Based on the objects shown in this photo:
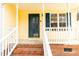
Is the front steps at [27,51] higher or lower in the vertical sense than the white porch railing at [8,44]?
lower

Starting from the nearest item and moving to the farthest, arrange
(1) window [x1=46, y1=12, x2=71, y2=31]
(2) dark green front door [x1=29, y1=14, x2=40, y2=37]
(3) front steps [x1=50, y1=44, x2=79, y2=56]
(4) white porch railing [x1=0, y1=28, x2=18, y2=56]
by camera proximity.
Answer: (4) white porch railing [x1=0, y1=28, x2=18, y2=56] → (3) front steps [x1=50, y1=44, x2=79, y2=56] → (1) window [x1=46, y1=12, x2=71, y2=31] → (2) dark green front door [x1=29, y1=14, x2=40, y2=37]

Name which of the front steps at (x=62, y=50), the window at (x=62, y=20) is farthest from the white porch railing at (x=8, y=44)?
the window at (x=62, y=20)

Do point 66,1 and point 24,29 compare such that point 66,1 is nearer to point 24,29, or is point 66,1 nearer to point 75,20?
point 75,20

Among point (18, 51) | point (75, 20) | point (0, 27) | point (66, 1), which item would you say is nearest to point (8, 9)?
point (0, 27)

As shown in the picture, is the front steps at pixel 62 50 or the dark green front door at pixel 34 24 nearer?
the front steps at pixel 62 50

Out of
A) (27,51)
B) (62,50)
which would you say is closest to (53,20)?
(62,50)

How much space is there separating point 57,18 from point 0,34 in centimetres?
575

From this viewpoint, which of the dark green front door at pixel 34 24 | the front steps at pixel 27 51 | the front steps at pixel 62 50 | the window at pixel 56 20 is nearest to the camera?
the front steps at pixel 27 51

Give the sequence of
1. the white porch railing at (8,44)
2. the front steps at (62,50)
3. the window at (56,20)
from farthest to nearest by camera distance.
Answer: the window at (56,20) < the front steps at (62,50) < the white porch railing at (8,44)

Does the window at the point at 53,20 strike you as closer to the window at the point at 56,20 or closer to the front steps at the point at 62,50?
the window at the point at 56,20

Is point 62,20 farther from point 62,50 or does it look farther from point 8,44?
point 8,44

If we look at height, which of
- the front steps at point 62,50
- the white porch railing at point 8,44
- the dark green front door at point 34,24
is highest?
the dark green front door at point 34,24

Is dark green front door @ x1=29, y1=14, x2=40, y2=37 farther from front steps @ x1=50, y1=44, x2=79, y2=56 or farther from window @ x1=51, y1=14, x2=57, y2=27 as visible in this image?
front steps @ x1=50, y1=44, x2=79, y2=56

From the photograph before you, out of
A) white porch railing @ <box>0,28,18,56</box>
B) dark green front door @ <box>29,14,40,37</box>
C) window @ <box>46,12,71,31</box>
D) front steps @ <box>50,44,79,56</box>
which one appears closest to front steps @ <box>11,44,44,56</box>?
white porch railing @ <box>0,28,18,56</box>
